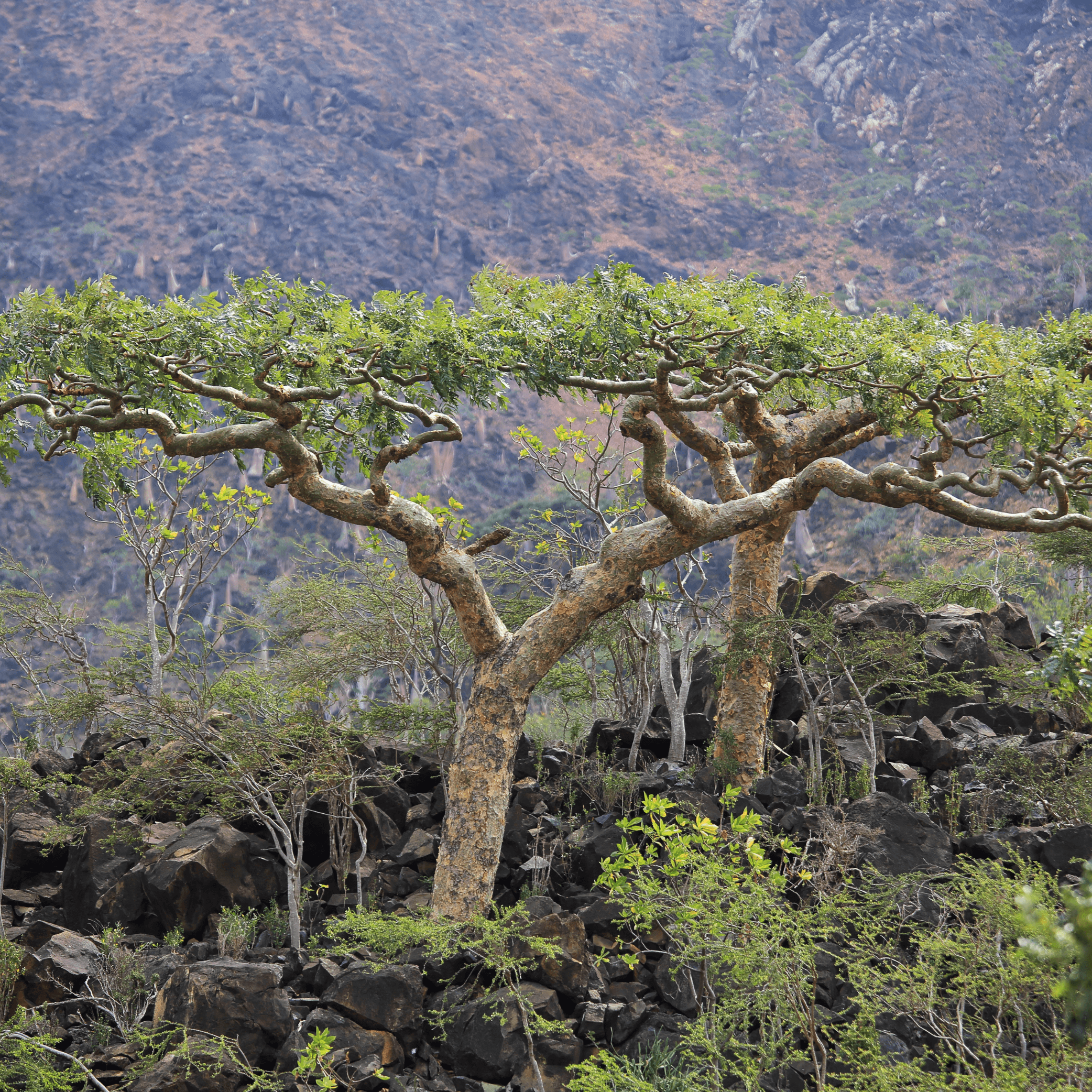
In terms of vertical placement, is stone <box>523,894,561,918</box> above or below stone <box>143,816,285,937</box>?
above

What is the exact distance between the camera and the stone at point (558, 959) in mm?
5660

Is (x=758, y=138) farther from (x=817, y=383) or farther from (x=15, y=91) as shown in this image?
(x=817, y=383)

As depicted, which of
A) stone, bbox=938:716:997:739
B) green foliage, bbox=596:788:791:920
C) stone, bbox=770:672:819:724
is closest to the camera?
green foliage, bbox=596:788:791:920

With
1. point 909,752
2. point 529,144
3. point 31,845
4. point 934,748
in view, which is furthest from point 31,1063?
point 529,144

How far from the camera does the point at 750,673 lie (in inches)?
332

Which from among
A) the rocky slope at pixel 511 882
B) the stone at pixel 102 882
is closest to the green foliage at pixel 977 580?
the rocky slope at pixel 511 882

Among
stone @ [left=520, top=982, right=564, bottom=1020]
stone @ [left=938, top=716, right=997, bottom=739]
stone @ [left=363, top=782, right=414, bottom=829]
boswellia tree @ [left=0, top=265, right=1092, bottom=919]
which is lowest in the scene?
stone @ [left=520, top=982, right=564, bottom=1020]

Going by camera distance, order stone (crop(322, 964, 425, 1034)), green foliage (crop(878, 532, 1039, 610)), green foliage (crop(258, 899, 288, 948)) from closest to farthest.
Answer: stone (crop(322, 964, 425, 1034)) → green foliage (crop(258, 899, 288, 948)) → green foliage (crop(878, 532, 1039, 610))

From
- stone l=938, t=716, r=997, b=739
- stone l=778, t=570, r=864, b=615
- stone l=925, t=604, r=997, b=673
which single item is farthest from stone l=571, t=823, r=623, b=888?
stone l=778, t=570, r=864, b=615

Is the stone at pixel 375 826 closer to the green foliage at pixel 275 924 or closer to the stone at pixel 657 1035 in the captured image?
the green foliage at pixel 275 924

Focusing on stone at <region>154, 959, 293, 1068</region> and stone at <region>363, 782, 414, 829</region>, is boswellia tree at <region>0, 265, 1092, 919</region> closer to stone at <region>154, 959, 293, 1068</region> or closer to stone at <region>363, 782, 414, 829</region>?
stone at <region>154, 959, 293, 1068</region>

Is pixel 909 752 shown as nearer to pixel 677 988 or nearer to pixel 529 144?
pixel 677 988

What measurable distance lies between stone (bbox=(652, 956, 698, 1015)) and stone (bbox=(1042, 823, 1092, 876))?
2791 mm

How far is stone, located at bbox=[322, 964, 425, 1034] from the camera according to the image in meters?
5.34
